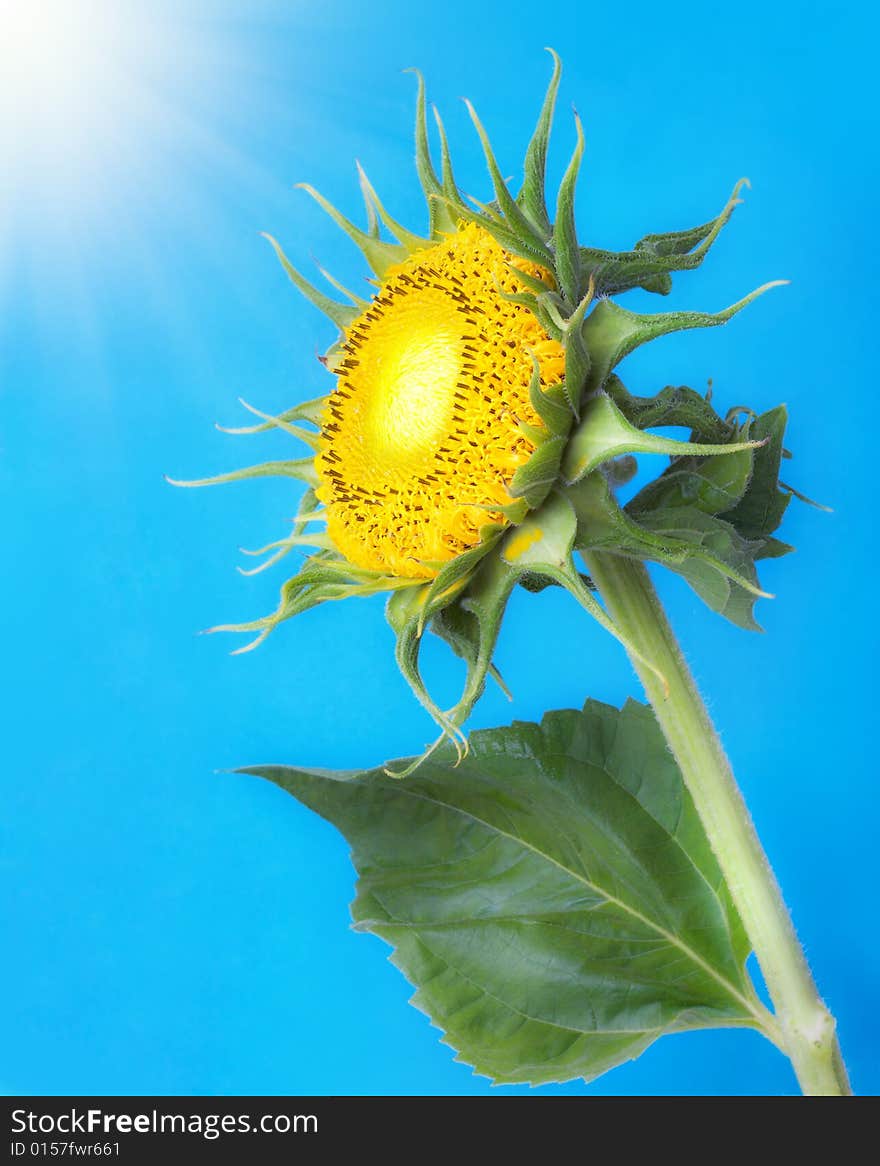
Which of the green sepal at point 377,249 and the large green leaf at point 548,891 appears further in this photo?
the large green leaf at point 548,891

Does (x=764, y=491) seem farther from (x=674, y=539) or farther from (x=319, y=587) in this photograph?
(x=319, y=587)

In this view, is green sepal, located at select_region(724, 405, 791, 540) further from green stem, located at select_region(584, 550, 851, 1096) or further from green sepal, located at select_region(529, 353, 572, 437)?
green sepal, located at select_region(529, 353, 572, 437)

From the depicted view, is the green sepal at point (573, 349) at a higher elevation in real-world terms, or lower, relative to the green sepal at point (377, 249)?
lower

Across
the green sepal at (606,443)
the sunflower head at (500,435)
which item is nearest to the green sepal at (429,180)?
the sunflower head at (500,435)

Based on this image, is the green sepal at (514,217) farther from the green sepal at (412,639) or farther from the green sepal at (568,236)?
the green sepal at (412,639)

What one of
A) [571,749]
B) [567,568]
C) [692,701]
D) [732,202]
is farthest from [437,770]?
[732,202]

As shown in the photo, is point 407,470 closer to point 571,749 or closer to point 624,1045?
point 571,749

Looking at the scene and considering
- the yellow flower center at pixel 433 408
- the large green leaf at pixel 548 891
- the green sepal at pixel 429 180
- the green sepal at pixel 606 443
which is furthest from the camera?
the large green leaf at pixel 548 891
